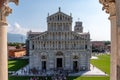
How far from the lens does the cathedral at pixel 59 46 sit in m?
39.3

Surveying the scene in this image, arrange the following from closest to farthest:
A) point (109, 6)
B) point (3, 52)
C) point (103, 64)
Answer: point (109, 6)
point (3, 52)
point (103, 64)

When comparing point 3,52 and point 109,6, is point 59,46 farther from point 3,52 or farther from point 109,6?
point 109,6

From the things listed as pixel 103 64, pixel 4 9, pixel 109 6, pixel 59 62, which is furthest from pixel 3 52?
pixel 103 64

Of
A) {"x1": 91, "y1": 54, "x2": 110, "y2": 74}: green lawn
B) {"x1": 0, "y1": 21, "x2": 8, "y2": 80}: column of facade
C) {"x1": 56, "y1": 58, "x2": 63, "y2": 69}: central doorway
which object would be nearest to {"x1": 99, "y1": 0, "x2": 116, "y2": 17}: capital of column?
{"x1": 0, "y1": 21, "x2": 8, "y2": 80}: column of facade

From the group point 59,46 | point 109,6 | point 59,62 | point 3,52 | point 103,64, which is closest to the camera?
point 109,6

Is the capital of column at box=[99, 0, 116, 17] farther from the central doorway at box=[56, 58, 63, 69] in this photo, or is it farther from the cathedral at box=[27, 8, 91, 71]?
the central doorway at box=[56, 58, 63, 69]

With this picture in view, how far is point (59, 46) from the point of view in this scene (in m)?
39.6

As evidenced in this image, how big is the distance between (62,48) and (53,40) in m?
1.82

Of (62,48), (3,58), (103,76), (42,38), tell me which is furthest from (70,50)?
(3,58)

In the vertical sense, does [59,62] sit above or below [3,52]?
below

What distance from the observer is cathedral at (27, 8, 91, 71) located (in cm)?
3931

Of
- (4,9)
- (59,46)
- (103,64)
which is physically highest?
(4,9)

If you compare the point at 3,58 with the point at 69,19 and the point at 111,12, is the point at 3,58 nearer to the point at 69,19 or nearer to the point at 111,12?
the point at 111,12

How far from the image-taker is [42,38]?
130ft
